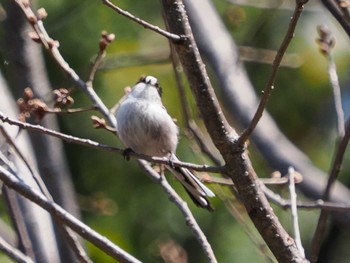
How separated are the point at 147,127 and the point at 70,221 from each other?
1.13 meters

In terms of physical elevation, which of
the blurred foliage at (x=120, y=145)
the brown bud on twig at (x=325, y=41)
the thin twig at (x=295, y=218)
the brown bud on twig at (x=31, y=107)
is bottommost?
the blurred foliage at (x=120, y=145)

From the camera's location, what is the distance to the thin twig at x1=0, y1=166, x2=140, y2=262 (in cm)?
255

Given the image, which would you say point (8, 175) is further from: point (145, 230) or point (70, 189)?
point (145, 230)

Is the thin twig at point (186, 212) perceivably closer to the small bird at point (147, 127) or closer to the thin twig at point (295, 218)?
the small bird at point (147, 127)

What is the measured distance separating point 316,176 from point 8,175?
2128 millimetres

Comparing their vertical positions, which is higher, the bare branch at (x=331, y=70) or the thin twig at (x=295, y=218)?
the bare branch at (x=331, y=70)

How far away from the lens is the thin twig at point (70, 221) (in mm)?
2547

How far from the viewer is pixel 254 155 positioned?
5844 millimetres

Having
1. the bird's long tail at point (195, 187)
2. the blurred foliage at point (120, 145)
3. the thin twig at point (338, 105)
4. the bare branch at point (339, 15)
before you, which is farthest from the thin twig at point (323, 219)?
the blurred foliage at point (120, 145)

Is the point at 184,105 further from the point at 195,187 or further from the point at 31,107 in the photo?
the point at 31,107

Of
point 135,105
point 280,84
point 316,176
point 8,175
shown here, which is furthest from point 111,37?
point 280,84

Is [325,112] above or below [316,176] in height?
below

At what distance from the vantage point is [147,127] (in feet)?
11.9

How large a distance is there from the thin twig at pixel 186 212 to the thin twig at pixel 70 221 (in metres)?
0.33
